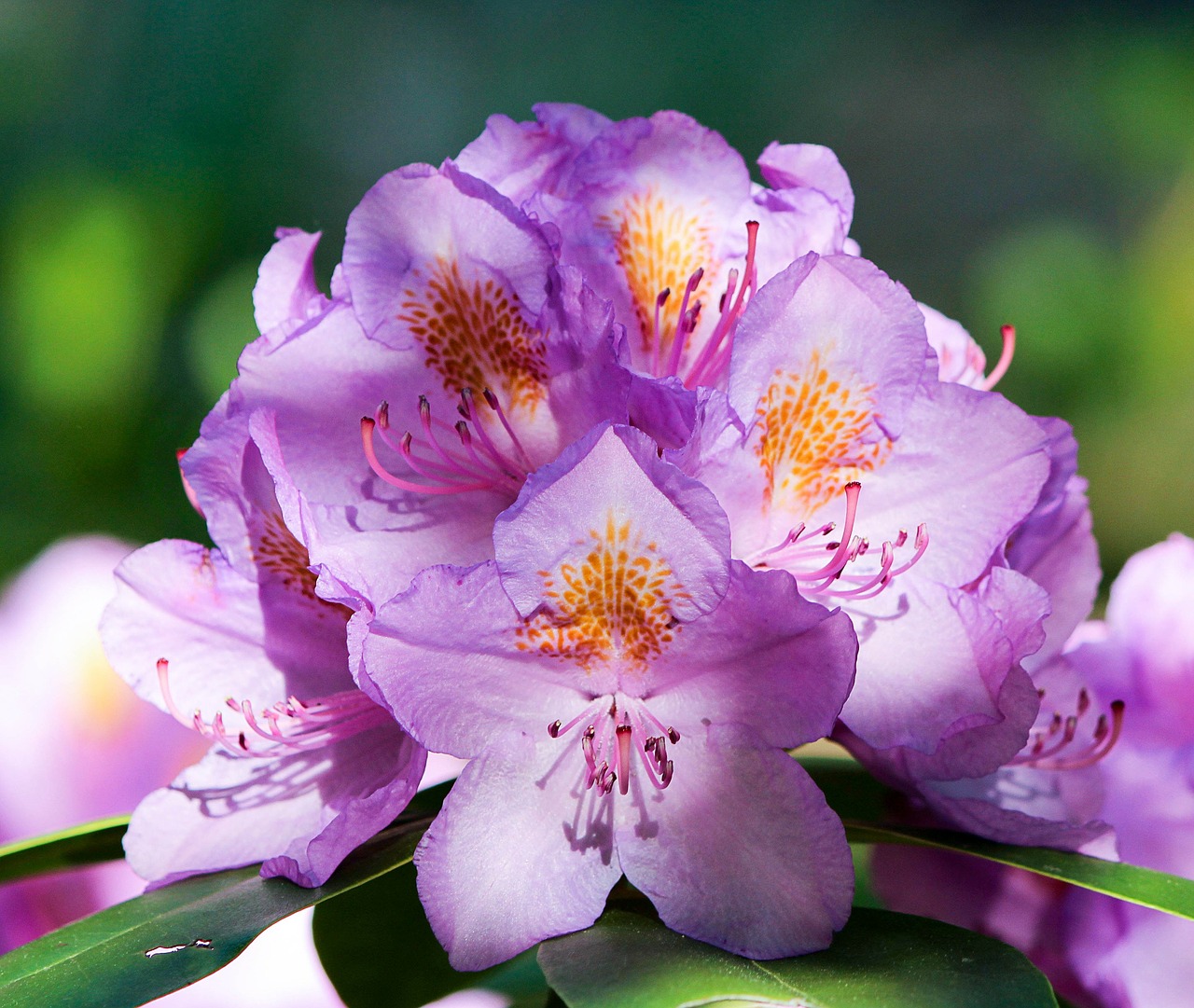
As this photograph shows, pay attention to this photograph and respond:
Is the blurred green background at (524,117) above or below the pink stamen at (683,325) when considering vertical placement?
above

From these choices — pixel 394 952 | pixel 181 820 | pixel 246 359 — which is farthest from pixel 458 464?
pixel 394 952

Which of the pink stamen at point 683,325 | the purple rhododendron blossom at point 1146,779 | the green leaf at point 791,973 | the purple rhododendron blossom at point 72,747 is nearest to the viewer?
the green leaf at point 791,973

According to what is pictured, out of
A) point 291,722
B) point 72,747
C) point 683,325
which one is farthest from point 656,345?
point 72,747

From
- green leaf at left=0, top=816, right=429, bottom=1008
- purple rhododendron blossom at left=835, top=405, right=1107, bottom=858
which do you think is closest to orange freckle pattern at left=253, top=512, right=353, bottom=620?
green leaf at left=0, top=816, right=429, bottom=1008

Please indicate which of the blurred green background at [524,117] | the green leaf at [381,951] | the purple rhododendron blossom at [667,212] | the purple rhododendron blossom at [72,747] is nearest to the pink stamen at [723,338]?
the purple rhododendron blossom at [667,212]

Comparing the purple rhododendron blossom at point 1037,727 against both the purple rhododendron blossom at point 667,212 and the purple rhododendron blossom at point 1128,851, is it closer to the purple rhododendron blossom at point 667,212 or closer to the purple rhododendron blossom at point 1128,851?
the purple rhododendron blossom at point 1128,851

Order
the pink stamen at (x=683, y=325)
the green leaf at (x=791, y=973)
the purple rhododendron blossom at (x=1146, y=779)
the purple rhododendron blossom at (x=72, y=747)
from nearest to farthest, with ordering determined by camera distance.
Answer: the green leaf at (x=791, y=973) < the pink stamen at (x=683, y=325) < the purple rhododendron blossom at (x=1146, y=779) < the purple rhododendron blossom at (x=72, y=747)

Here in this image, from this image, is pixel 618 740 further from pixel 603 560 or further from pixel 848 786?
pixel 848 786

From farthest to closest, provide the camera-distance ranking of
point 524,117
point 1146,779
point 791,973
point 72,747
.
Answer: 1. point 524,117
2. point 72,747
3. point 1146,779
4. point 791,973
